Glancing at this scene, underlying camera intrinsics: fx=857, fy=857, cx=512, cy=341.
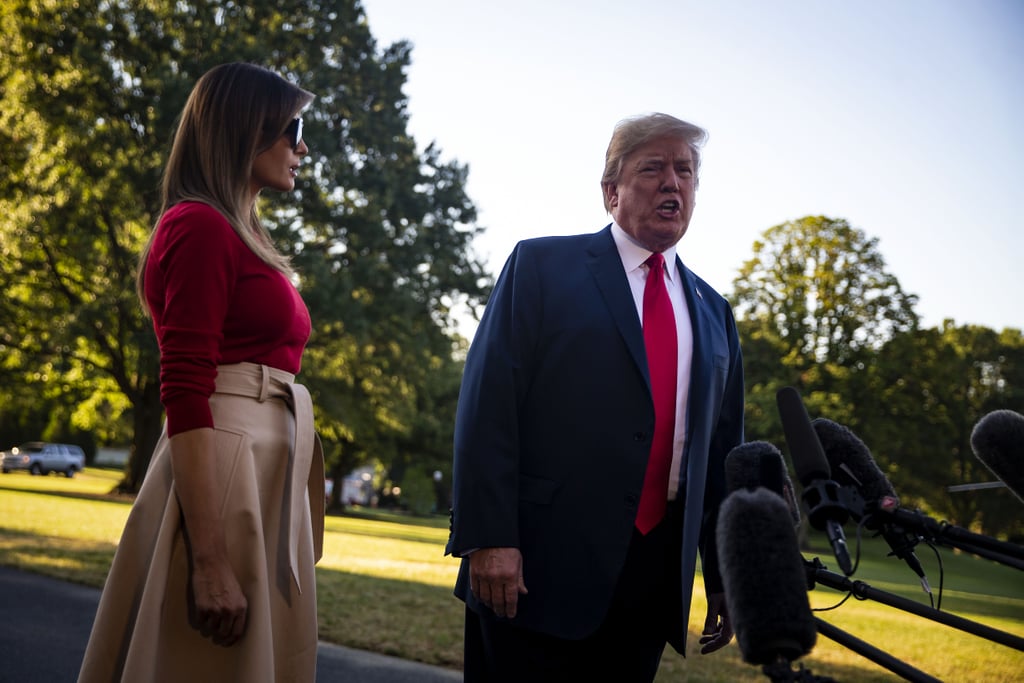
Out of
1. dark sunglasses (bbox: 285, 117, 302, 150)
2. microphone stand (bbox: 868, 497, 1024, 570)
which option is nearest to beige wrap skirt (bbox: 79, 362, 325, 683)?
dark sunglasses (bbox: 285, 117, 302, 150)

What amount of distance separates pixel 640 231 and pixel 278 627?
5.87 ft

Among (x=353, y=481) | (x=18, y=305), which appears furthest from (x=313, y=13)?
(x=353, y=481)

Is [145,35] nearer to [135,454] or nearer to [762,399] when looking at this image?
[135,454]

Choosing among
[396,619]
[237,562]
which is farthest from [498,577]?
[396,619]

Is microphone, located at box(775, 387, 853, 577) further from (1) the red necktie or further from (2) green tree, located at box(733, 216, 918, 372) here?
(2) green tree, located at box(733, 216, 918, 372)

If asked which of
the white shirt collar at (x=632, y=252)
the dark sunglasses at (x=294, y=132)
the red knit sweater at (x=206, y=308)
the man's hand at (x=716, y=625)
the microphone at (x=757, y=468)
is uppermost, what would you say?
the dark sunglasses at (x=294, y=132)

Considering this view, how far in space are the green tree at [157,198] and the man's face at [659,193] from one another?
20.3m

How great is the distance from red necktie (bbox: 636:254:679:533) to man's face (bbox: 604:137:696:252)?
0.76 ft

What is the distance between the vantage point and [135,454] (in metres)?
28.2

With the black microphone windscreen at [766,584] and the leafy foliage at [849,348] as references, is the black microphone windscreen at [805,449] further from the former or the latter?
the leafy foliage at [849,348]

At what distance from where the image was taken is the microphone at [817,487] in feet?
5.61

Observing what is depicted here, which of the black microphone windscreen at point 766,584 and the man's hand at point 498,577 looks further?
the man's hand at point 498,577

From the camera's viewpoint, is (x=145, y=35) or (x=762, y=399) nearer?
(x=145, y=35)

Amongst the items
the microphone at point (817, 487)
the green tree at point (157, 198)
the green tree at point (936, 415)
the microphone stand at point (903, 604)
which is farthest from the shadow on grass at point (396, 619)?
the green tree at point (936, 415)
